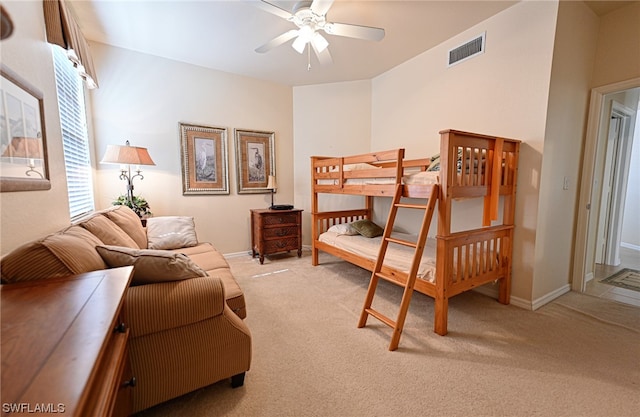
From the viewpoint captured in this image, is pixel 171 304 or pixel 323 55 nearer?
pixel 171 304

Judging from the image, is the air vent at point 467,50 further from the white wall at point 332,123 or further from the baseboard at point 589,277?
the baseboard at point 589,277

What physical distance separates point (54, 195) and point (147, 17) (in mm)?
1981

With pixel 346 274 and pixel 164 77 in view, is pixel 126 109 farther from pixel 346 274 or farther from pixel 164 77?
pixel 346 274

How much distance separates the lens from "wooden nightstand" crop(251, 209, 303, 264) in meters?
3.73

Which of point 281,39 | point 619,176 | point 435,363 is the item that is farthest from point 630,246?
point 281,39

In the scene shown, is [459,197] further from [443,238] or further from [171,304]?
[171,304]

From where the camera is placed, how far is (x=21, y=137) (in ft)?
4.17

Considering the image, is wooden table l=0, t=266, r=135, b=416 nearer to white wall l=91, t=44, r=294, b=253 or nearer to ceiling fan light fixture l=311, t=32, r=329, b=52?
ceiling fan light fixture l=311, t=32, r=329, b=52

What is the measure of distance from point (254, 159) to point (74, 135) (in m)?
2.10

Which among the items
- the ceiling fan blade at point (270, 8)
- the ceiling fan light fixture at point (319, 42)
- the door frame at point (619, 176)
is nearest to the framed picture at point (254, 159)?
the ceiling fan light fixture at point (319, 42)

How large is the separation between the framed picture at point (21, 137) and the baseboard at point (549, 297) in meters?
3.69

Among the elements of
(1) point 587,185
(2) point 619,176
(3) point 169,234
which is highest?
(2) point 619,176

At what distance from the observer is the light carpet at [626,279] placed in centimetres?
293

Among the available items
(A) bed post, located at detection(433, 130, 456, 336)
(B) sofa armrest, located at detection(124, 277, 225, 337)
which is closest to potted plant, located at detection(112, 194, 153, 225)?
(B) sofa armrest, located at detection(124, 277, 225, 337)
